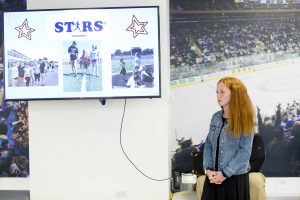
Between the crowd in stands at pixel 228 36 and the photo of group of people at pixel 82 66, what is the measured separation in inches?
40.2

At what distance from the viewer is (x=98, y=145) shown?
11.4 ft

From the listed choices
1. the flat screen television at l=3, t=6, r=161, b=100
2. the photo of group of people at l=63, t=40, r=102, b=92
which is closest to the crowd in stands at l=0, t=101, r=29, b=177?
the flat screen television at l=3, t=6, r=161, b=100

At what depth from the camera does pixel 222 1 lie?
3.99 m

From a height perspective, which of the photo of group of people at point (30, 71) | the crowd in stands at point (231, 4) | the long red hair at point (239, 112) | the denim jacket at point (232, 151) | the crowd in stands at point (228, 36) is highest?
the crowd in stands at point (231, 4)

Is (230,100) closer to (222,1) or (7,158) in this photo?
(222,1)

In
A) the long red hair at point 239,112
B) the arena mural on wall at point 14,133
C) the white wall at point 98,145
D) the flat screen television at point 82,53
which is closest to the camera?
the long red hair at point 239,112

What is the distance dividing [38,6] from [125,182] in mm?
1826

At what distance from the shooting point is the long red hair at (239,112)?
8.38 ft

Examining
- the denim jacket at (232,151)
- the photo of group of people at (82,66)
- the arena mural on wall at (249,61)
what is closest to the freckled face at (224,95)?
the denim jacket at (232,151)

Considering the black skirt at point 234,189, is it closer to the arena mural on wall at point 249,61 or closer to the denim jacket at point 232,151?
the denim jacket at point 232,151

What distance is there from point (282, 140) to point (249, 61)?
916 mm

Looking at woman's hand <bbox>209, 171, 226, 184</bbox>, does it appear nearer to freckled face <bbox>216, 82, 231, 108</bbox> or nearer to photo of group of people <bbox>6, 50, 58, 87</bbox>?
freckled face <bbox>216, 82, 231, 108</bbox>

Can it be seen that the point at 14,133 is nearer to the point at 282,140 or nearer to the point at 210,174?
the point at 210,174

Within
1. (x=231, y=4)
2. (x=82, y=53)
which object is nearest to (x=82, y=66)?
(x=82, y=53)
